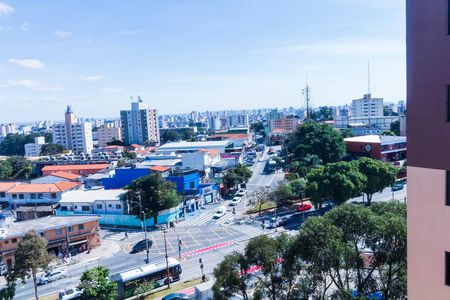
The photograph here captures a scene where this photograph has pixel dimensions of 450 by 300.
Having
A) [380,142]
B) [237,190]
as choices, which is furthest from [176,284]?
[380,142]

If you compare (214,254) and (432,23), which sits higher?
(432,23)

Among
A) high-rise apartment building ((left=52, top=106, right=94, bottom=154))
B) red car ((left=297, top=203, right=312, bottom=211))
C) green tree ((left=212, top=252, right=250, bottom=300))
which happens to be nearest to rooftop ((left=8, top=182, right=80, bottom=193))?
red car ((left=297, top=203, right=312, bottom=211))

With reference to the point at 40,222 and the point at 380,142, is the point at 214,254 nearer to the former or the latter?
the point at 40,222

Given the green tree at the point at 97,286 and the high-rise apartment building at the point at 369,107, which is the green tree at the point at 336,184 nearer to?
the green tree at the point at 97,286

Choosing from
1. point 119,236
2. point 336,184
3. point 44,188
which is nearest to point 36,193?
point 44,188

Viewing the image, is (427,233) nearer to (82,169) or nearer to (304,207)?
(304,207)
